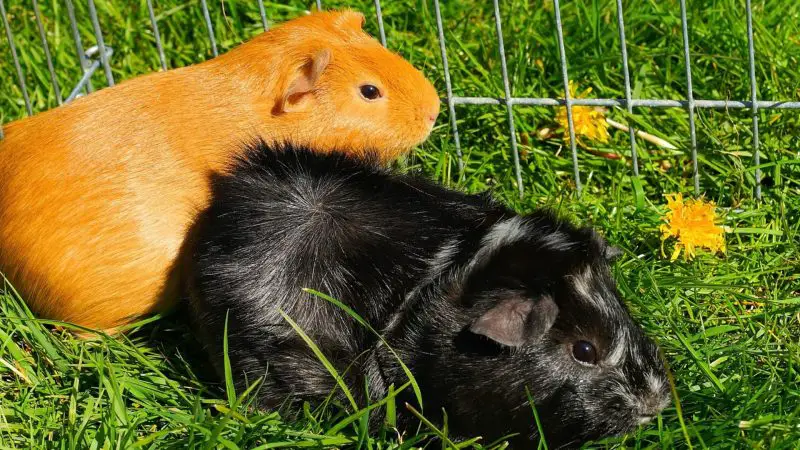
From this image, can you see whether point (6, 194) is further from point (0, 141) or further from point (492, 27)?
point (492, 27)

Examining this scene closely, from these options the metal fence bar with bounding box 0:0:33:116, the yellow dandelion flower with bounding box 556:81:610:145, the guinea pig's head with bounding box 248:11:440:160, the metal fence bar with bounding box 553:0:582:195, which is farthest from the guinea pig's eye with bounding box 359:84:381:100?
the metal fence bar with bounding box 0:0:33:116

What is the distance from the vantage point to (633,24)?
3658 mm

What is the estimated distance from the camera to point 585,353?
2334 mm

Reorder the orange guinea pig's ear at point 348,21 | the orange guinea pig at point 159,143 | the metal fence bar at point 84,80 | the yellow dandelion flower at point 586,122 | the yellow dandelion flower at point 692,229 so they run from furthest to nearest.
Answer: the metal fence bar at point 84,80
the yellow dandelion flower at point 586,122
the orange guinea pig's ear at point 348,21
the yellow dandelion flower at point 692,229
the orange guinea pig at point 159,143

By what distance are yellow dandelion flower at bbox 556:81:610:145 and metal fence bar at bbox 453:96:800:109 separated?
0.45 feet

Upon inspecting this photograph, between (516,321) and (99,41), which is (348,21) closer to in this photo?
(99,41)

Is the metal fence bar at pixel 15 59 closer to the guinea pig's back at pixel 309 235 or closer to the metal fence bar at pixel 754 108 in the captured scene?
the guinea pig's back at pixel 309 235

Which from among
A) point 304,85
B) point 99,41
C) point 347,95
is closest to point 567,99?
point 347,95

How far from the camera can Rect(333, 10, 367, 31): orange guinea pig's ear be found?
316 cm

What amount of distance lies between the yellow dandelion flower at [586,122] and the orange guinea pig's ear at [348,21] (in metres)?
0.76

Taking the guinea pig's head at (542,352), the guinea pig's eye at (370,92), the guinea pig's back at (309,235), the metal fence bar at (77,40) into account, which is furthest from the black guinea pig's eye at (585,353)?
the metal fence bar at (77,40)

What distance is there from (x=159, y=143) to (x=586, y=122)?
1.39m

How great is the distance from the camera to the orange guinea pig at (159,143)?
275cm

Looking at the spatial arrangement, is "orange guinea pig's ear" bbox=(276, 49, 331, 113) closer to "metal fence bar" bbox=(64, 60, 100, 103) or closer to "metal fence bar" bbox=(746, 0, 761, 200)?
"metal fence bar" bbox=(64, 60, 100, 103)
